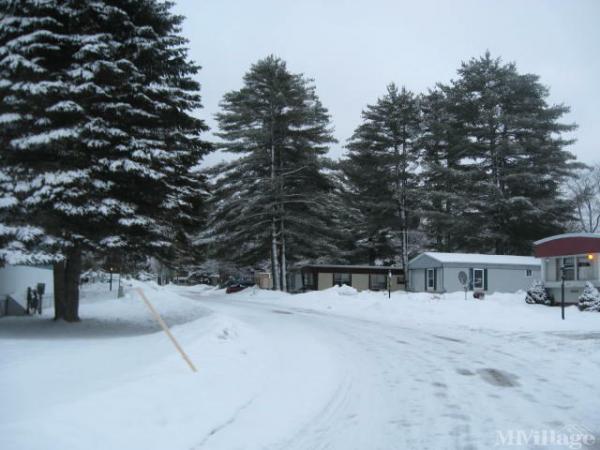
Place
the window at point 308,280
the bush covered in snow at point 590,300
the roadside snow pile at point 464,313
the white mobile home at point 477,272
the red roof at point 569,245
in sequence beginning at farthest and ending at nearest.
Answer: the window at point 308,280, the white mobile home at point 477,272, the red roof at point 569,245, the bush covered in snow at point 590,300, the roadside snow pile at point 464,313

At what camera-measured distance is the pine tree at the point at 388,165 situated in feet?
149

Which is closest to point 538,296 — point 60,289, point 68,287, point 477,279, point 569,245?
point 569,245

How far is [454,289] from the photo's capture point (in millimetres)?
34469

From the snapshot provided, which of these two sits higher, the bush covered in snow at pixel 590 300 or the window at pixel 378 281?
the bush covered in snow at pixel 590 300

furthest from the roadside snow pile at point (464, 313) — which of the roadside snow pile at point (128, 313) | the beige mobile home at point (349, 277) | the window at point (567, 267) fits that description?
the beige mobile home at point (349, 277)

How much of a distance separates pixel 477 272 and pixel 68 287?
89.6 ft

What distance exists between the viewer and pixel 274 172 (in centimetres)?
4000

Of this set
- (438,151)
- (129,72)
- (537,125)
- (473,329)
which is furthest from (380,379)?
(438,151)

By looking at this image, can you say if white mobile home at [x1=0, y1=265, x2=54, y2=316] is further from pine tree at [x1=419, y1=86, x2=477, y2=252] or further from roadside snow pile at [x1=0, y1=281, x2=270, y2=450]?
pine tree at [x1=419, y1=86, x2=477, y2=252]

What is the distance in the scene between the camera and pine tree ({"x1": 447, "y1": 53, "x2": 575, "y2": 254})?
41.8 m

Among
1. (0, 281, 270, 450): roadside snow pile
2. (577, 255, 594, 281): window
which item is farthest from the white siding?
(577, 255, 594, 281): window

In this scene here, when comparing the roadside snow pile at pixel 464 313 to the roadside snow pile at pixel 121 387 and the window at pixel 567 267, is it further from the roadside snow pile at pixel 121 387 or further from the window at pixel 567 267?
the roadside snow pile at pixel 121 387

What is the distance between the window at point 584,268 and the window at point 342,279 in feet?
66.9

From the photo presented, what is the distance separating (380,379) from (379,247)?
43621 mm
